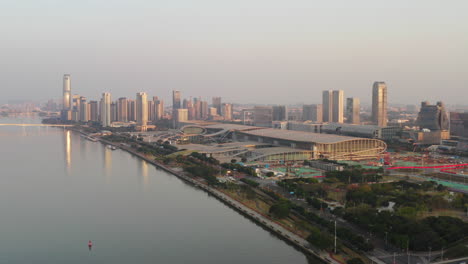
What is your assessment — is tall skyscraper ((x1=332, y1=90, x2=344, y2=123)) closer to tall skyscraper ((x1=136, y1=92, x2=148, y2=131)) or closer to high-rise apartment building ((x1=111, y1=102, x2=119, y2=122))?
tall skyscraper ((x1=136, y1=92, x2=148, y2=131))

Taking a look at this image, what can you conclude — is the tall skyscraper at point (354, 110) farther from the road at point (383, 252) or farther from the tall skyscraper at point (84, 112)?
the road at point (383, 252)

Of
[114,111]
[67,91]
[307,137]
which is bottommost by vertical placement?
[307,137]

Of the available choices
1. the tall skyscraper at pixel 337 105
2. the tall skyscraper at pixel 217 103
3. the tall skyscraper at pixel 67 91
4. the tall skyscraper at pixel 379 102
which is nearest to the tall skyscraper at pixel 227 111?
the tall skyscraper at pixel 217 103

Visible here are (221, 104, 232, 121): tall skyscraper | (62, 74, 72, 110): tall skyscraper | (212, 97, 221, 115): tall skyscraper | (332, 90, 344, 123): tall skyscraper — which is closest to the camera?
(332, 90, 344, 123): tall skyscraper

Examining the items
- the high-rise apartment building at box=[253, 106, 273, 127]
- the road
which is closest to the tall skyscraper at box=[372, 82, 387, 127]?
the high-rise apartment building at box=[253, 106, 273, 127]

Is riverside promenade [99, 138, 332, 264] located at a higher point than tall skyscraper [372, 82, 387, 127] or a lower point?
lower

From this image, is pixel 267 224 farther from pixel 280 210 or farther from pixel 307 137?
pixel 307 137

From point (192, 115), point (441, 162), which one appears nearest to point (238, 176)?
point (441, 162)

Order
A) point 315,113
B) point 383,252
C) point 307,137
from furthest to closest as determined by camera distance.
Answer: point 315,113 < point 307,137 < point 383,252

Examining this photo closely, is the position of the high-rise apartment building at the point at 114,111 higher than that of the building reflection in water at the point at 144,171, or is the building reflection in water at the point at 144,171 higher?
the high-rise apartment building at the point at 114,111

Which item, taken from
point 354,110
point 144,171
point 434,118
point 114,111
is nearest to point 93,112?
point 114,111
